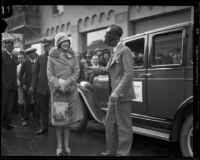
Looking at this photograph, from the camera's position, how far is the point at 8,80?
432 cm

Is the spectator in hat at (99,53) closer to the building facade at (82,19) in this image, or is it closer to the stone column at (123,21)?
the building facade at (82,19)

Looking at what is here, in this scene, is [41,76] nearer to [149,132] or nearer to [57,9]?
[57,9]

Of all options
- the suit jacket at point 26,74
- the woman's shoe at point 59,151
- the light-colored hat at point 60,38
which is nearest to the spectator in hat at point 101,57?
the light-colored hat at point 60,38

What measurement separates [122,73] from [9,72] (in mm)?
1503

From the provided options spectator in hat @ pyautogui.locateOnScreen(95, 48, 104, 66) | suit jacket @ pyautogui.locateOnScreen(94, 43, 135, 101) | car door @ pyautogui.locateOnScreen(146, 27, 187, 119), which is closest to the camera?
suit jacket @ pyautogui.locateOnScreen(94, 43, 135, 101)

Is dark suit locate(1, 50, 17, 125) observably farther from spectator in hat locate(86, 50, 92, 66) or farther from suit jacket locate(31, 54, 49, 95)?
spectator in hat locate(86, 50, 92, 66)

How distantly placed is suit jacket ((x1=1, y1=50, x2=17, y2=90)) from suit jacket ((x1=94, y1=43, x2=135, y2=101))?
4.23 feet

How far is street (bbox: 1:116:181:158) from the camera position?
4176 millimetres

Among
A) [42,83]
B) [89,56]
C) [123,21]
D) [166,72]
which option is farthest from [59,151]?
[123,21]

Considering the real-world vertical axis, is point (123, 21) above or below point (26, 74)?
above

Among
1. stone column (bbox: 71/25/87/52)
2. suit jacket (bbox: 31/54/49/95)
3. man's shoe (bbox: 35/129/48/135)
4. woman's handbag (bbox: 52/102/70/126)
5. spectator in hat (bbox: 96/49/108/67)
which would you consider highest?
stone column (bbox: 71/25/87/52)

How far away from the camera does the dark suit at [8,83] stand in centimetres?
416

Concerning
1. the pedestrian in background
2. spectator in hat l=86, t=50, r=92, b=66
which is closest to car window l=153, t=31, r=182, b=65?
spectator in hat l=86, t=50, r=92, b=66
